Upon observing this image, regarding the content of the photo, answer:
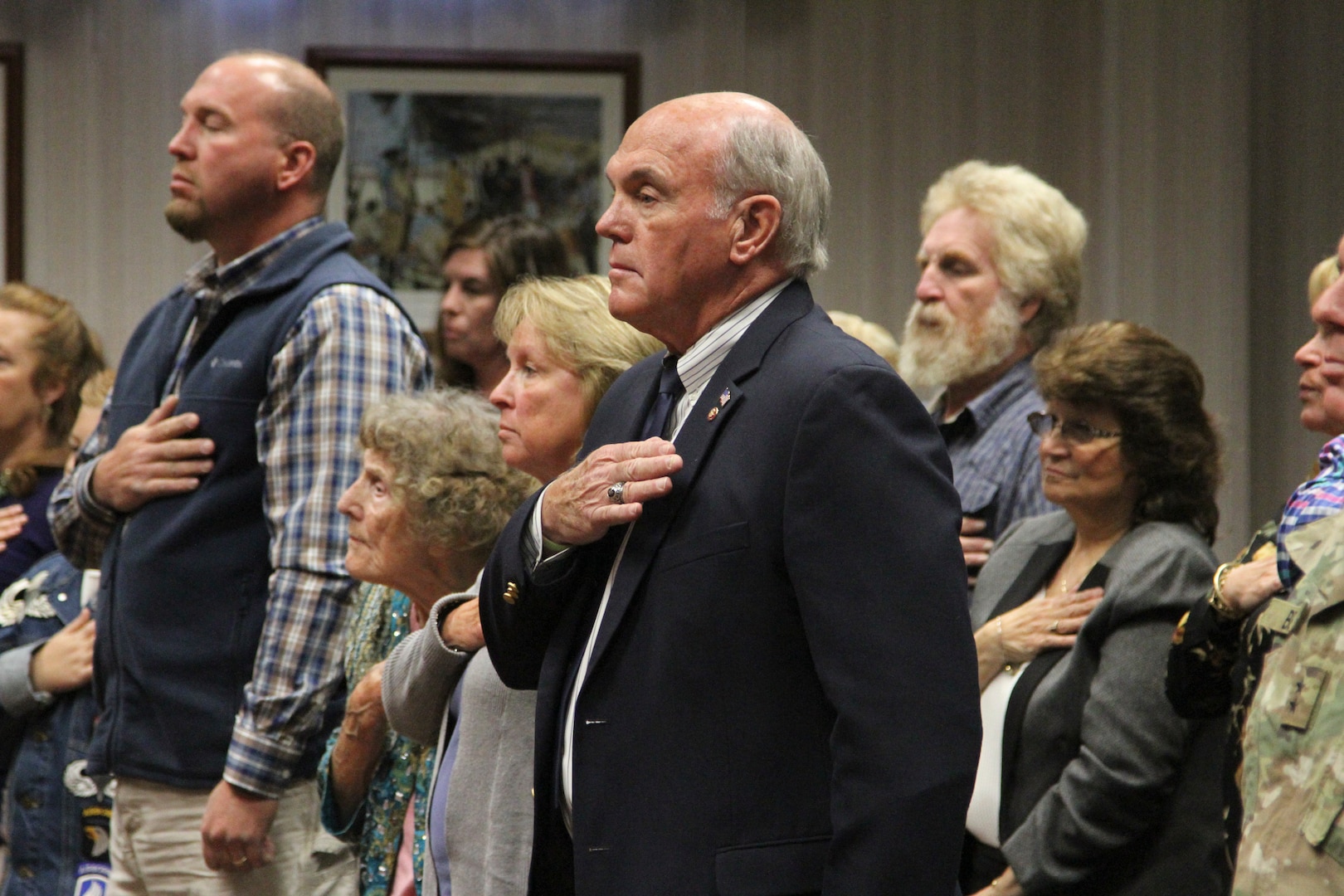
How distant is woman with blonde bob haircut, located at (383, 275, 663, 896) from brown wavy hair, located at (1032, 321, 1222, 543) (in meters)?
0.80

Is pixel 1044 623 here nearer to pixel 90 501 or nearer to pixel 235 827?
pixel 235 827

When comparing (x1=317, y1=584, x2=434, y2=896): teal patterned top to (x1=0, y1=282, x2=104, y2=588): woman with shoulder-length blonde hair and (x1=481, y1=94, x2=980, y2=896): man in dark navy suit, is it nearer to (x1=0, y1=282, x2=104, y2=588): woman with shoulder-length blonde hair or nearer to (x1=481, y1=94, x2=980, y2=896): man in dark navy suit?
(x1=481, y1=94, x2=980, y2=896): man in dark navy suit

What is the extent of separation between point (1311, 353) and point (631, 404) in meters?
1.16

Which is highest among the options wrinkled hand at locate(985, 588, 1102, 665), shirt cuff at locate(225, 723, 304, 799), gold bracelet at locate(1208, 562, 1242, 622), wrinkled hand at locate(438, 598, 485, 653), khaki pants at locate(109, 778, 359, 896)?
gold bracelet at locate(1208, 562, 1242, 622)

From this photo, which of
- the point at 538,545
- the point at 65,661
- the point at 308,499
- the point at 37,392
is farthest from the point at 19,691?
the point at 538,545

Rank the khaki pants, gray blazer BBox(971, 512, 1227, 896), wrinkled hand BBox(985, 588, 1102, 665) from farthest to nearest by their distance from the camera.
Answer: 1. the khaki pants
2. wrinkled hand BBox(985, 588, 1102, 665)
3. gray blazer BBox(971, 512, 1227, 896)

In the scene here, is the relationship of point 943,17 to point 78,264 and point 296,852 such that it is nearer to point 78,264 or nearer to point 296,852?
point 78,264

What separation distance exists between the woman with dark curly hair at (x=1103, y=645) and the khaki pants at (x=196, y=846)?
1.14 metres

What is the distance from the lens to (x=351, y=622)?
2850 millimetres

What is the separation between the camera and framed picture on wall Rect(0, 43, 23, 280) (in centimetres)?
520

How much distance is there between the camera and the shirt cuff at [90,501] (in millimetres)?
2988

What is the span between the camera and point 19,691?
342 centimetres

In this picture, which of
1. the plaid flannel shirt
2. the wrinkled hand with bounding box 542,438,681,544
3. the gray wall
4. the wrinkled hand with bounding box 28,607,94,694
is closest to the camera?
the wrinkled hand with bounding box 542,438,681,544

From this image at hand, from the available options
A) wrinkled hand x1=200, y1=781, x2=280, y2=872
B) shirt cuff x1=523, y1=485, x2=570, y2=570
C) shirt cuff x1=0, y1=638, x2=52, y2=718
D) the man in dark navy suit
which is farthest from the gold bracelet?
shirt cuff x1=0, y1=638, x2=52, y2=718
